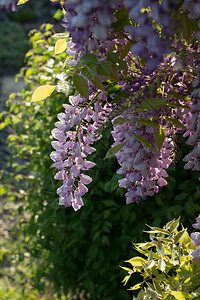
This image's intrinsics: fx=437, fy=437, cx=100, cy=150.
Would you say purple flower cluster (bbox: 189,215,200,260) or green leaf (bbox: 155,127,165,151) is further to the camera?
purple flower cluster (bbox: 189,215,200,260)

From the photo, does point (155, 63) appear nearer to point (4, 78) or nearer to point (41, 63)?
point (41, 63)

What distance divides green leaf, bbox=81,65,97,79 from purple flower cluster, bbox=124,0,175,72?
11 centimetres

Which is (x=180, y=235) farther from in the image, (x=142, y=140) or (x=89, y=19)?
(x=89, y=19)

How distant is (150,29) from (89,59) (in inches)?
6.4

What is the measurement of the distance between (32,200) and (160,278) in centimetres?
142

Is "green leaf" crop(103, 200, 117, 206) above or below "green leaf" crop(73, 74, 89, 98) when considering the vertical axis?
below

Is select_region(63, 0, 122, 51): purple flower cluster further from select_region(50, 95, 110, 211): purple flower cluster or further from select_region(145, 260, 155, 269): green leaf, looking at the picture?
select_region(145, 260, 155, 269): green leaf

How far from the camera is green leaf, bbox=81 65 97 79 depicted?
94cm

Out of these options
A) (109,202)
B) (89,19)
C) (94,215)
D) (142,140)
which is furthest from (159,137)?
(94,215)

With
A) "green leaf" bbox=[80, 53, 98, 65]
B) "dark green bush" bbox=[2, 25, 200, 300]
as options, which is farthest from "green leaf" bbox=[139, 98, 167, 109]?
"dark green bush" bbox=[2, 25, 200, 300]

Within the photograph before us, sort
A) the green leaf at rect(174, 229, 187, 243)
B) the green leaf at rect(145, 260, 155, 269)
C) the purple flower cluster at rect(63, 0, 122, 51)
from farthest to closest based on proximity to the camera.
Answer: the green leaf at rect(174, 229, 187, 243) → the green leaf at rect(145, 260, 155, 269) → the purple flower cluster at rect(63, 0, 122, 51)

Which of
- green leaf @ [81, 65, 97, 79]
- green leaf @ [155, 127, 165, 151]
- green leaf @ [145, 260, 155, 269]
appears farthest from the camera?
green leaf @ [145, 260, 155, 269]

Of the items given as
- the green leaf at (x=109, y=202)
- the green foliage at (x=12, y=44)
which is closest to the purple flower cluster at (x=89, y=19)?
the green leaf at (x=109, y=202)

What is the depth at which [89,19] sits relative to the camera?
0.84 meters
